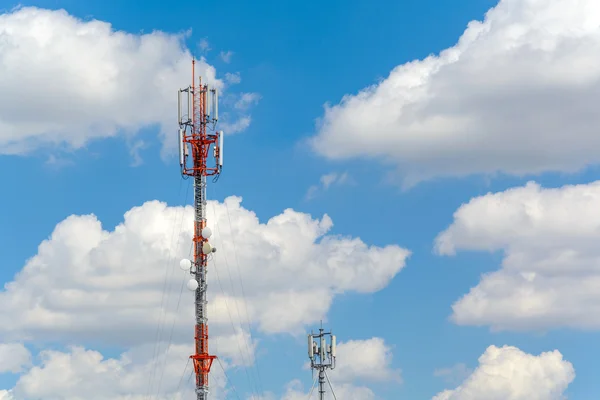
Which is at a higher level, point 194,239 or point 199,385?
point 194,239

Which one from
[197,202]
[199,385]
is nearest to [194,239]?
[197,202]

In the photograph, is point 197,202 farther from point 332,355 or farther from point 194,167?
point 332,355

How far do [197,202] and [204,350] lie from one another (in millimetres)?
17986

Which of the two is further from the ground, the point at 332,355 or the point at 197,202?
the point at 197,202

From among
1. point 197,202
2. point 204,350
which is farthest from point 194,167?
point 204,350

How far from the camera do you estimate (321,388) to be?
17988 cm

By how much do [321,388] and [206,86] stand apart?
40.6 metres

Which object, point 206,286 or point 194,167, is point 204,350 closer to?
point 206,286

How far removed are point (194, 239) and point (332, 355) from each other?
23754mm

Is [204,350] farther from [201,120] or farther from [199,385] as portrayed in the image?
[201,120]

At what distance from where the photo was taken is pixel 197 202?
570 ft

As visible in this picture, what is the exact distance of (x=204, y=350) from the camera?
171 m

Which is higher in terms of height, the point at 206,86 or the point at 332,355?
the point at 206,86

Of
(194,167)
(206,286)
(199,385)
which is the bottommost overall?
(199,385)
